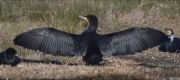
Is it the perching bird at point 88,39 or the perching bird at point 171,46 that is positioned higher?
the perching bird at point 88,39

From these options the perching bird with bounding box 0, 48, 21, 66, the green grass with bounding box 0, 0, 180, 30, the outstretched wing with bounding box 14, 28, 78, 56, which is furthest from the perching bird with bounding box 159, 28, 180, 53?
the perching bird with bounding box 0, 48, 21, 66

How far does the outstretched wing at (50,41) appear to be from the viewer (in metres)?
10.2

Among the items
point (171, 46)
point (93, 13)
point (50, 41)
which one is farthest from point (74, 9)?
point (50, 41)

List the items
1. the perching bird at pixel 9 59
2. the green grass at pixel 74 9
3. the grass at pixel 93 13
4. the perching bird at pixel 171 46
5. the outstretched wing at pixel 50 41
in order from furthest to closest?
the green grass at pixel 74 9, the perching bird at pixel 171 46, the grass at pixel 93 13, the outstretched wing at pixel 50 41, the perching bird at pixel 9 59

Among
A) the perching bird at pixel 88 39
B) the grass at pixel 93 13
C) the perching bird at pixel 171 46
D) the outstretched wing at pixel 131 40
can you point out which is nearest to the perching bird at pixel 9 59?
the perching bird at pixel 88 39

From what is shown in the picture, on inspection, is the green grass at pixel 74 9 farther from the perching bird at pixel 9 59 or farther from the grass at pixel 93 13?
the perching bird at pixel 9 59

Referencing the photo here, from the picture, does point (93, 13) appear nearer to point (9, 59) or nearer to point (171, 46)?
point (171, 46)

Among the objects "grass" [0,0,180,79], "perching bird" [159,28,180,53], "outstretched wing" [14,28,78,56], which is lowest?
"grass" [0,0,180,79]

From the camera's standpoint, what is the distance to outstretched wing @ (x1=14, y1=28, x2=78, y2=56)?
401 inches

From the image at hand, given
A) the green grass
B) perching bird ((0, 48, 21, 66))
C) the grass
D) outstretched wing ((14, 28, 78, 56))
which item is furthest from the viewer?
the green grass

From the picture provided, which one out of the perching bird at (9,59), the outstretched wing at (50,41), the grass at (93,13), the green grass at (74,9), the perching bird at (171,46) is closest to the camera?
the perching bird at (9,59)

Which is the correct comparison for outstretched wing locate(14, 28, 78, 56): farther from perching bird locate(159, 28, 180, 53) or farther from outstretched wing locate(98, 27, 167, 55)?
perching bird locate(159, 28, 180, 53)

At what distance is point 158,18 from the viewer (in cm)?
1836

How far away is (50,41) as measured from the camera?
33.6 feet
